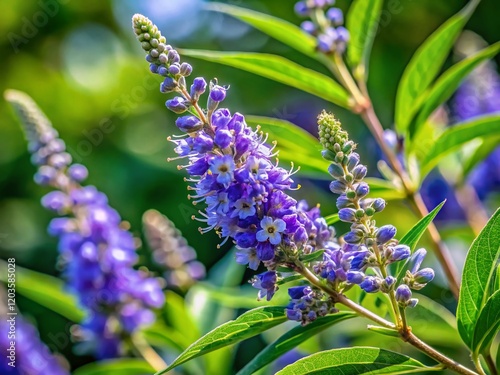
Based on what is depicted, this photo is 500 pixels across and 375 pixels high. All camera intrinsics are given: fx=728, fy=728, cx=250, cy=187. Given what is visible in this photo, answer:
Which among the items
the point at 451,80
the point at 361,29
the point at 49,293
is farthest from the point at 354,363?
the point at 49,293

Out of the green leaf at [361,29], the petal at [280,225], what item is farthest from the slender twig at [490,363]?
the green leaf at [361,29]

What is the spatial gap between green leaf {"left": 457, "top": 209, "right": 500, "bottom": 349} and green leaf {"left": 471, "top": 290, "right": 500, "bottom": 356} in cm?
2

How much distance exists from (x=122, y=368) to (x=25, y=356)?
100 cm

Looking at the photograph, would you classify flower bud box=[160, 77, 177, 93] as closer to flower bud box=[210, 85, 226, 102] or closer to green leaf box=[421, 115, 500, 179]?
flower bud box=[210, 85, 226, 102]

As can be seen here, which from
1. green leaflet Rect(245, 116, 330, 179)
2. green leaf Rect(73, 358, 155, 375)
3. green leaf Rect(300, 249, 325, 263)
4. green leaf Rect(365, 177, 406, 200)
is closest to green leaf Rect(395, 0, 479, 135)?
green leaf Rect(365, 177, 406, 200)

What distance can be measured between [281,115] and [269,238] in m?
5.44

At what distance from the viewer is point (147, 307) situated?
4.58m

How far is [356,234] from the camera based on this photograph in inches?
97.3

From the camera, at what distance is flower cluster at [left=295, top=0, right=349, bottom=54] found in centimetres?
420

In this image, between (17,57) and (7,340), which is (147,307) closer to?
(7,340)

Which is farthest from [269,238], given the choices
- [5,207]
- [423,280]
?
[5,207]

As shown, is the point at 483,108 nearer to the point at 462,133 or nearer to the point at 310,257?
the point at 462,133

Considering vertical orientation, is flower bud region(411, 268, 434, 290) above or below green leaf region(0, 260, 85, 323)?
above

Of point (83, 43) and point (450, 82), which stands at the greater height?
point (83, 43)
